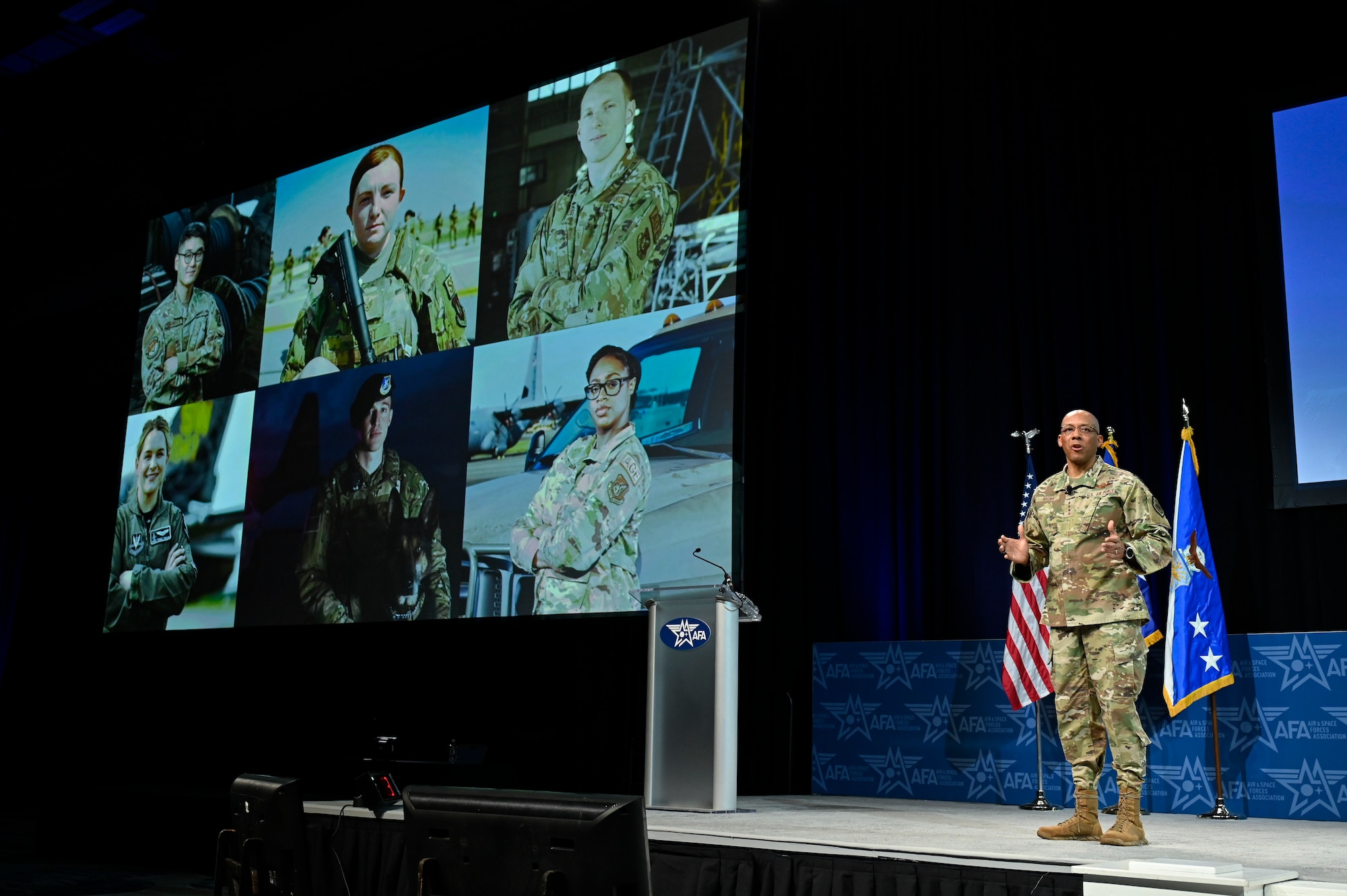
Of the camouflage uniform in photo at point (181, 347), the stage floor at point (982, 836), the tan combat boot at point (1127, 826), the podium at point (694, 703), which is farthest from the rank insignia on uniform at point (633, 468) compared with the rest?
the camouflage uniform in photo at point (181, 347)

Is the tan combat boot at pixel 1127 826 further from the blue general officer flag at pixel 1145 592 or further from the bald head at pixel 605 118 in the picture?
the bald head at pixel 605 118

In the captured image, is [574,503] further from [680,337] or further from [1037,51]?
[1037,51]

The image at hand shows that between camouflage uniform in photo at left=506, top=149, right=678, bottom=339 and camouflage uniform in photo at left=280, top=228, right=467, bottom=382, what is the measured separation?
1.66ft

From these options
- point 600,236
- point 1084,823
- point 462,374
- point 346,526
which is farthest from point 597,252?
point 1084,823

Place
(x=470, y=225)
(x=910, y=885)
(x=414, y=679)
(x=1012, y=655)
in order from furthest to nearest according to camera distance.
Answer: (x=414, y=679)
(x=470, y=225)
(x=1012, y=655)
(x=910, y=885)

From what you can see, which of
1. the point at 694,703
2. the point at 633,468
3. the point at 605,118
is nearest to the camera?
the point at 694,703

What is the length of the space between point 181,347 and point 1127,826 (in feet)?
22.0

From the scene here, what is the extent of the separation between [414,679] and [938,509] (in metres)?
3.35

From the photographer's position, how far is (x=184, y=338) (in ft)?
26.0

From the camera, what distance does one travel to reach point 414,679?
7.29m

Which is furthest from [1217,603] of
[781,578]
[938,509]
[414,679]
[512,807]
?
[414,679]

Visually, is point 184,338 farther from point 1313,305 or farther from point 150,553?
point 1313,305

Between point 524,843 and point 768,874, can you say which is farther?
point 768,874

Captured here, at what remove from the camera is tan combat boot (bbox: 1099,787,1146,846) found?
334cm
